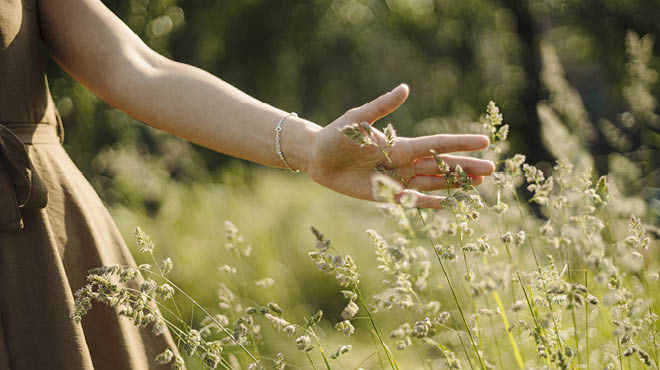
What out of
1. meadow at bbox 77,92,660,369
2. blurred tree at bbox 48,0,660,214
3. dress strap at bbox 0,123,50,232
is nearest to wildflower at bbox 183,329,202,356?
meadow at bbox 77,92,660,369

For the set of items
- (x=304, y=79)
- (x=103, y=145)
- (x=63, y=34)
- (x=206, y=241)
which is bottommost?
(x=103, y=145)

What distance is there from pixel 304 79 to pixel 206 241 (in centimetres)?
618

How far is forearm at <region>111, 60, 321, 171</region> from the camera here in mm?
1377

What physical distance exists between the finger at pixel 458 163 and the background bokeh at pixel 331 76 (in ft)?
8.37

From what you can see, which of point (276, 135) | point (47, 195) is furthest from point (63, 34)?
point (276, 135)

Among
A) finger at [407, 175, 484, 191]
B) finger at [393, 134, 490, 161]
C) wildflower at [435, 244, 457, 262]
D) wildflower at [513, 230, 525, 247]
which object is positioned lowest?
wildflower at [435, 244, 457, 262]

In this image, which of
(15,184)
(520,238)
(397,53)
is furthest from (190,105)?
(397,53)

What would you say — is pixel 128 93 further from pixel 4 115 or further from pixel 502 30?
pixel 502 30

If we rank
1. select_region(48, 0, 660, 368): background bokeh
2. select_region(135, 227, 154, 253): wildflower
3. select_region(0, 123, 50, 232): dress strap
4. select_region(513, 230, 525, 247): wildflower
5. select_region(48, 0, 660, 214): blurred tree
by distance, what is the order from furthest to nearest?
select_region(48, 0, 660, 214): blurred tree
select_region(48, 0, 660, 368): background bokeh
select_region(0, 123, 50, 232): dress strap
select_region(135, 227, 154, 253): wildflower
select_region(513, 230, 525, 247): wildflower

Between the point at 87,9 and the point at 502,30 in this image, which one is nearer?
the point at 87,9

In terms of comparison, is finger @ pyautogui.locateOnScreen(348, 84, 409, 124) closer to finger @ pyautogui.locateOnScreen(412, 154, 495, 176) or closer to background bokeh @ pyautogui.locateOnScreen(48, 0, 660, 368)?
finger @ pyautogui.locateOnScreen(412, 154, 495, 176)

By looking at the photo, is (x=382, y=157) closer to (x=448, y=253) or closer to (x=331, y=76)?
(x=448, y=253)

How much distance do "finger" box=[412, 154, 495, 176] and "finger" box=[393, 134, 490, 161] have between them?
0.07 feet

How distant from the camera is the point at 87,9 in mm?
1399
